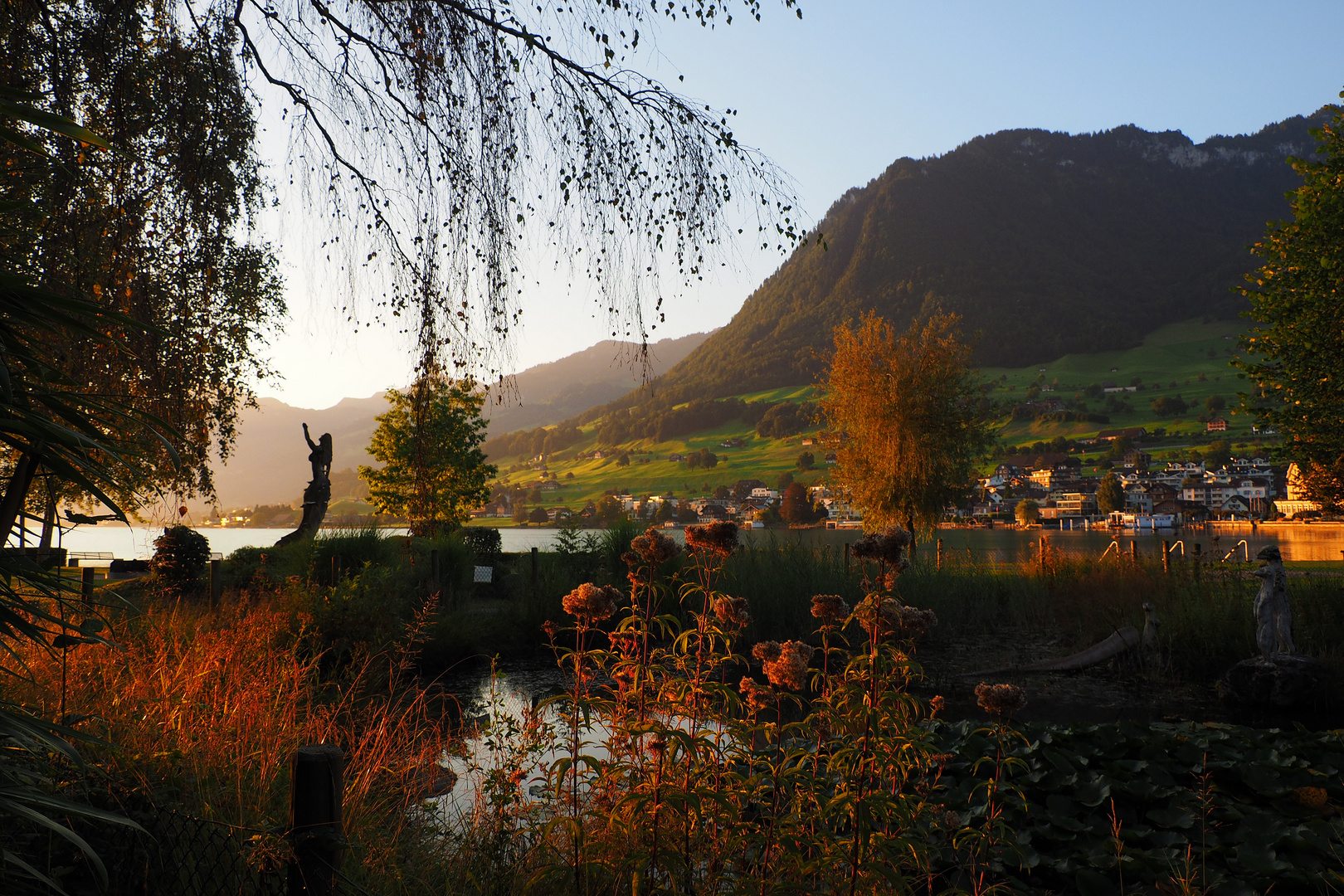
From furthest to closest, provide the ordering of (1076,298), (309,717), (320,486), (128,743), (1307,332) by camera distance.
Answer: (1076,298) → (320,486) → (1307,332) → (309,717) → (128,743)

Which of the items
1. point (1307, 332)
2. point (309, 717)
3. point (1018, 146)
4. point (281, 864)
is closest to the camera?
point (281, 864)

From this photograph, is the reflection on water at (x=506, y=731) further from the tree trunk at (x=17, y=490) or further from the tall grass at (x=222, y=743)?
the tree trunk at (x=17, y=490)

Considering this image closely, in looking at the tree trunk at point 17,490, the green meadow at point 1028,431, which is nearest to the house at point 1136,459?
the green meadow at point 1028,431

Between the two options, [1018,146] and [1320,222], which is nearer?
[1320,222]

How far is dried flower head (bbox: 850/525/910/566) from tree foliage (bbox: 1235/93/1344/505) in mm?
11938

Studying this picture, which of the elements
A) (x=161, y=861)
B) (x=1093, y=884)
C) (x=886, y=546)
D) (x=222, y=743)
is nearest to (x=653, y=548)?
(x=886, y=546)

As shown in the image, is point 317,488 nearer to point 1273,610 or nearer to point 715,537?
point 715,537

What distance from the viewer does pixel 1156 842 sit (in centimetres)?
364

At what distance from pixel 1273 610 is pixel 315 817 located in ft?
29.9

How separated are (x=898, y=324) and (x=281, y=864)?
11602 centimetres

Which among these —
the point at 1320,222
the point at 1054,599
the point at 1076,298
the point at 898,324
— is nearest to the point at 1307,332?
the point at 1320,222

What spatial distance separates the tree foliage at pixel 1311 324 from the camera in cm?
1070

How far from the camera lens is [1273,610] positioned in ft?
24.7

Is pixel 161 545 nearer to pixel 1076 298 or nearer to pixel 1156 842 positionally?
pixel 1156 842
